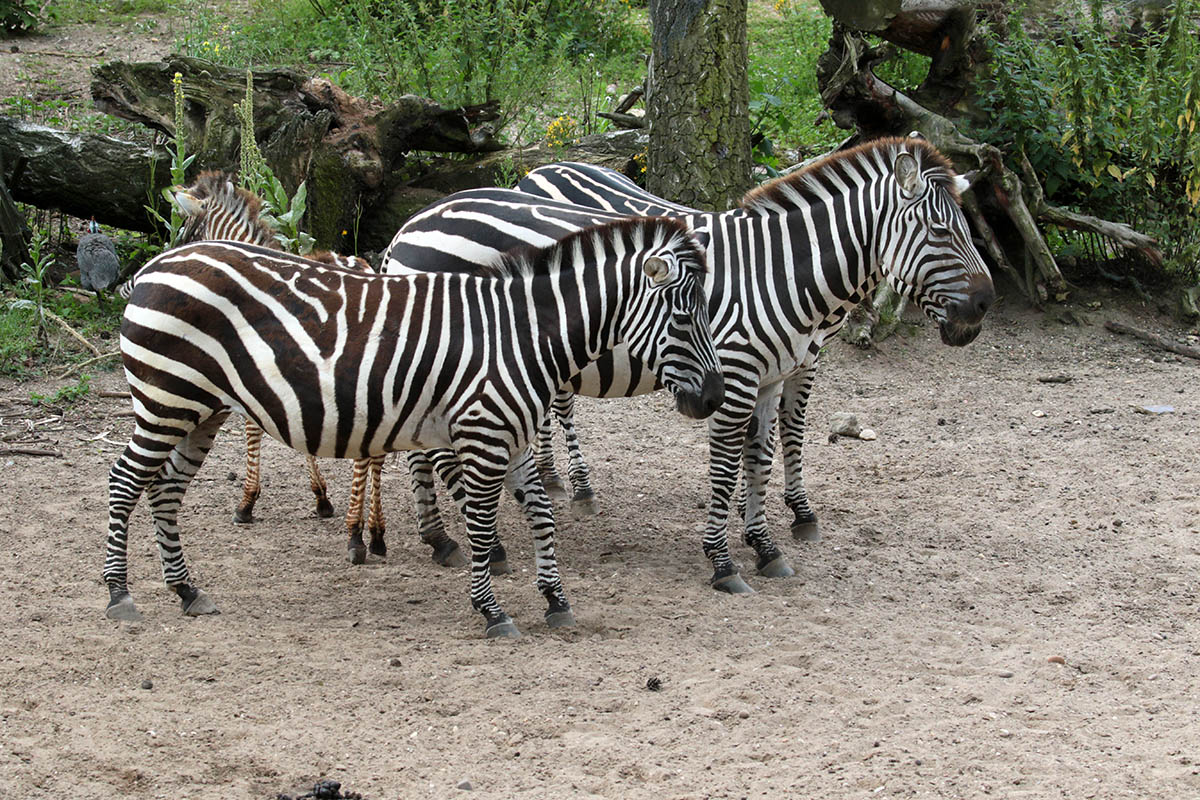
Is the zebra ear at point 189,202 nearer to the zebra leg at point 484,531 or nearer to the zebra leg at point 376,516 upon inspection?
the zebra leg at point 376,516

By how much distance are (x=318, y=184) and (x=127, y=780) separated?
6.33 metres

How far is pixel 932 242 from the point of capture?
240 inches

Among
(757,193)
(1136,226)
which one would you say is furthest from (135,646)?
(1136,226)

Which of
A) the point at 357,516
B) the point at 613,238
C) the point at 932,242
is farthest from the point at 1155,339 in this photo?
the point at 357,516

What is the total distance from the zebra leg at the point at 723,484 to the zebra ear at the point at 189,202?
130 inches

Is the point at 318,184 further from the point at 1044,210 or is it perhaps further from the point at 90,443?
the point at 1044,210

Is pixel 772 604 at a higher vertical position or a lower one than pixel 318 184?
lower

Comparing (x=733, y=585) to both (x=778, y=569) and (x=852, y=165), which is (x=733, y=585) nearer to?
(x=778, y=569)

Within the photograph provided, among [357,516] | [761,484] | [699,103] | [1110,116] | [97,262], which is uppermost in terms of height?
[1110,116]

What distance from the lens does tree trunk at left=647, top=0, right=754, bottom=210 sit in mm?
9180

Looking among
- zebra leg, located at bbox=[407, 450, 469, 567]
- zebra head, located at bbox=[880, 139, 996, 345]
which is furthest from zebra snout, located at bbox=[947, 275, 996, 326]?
zebra leg, located at bbox=[407, 450, 469, 567]

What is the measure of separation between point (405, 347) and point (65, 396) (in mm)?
4444

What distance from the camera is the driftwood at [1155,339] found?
9.85 m

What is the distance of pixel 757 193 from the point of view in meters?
6.40
